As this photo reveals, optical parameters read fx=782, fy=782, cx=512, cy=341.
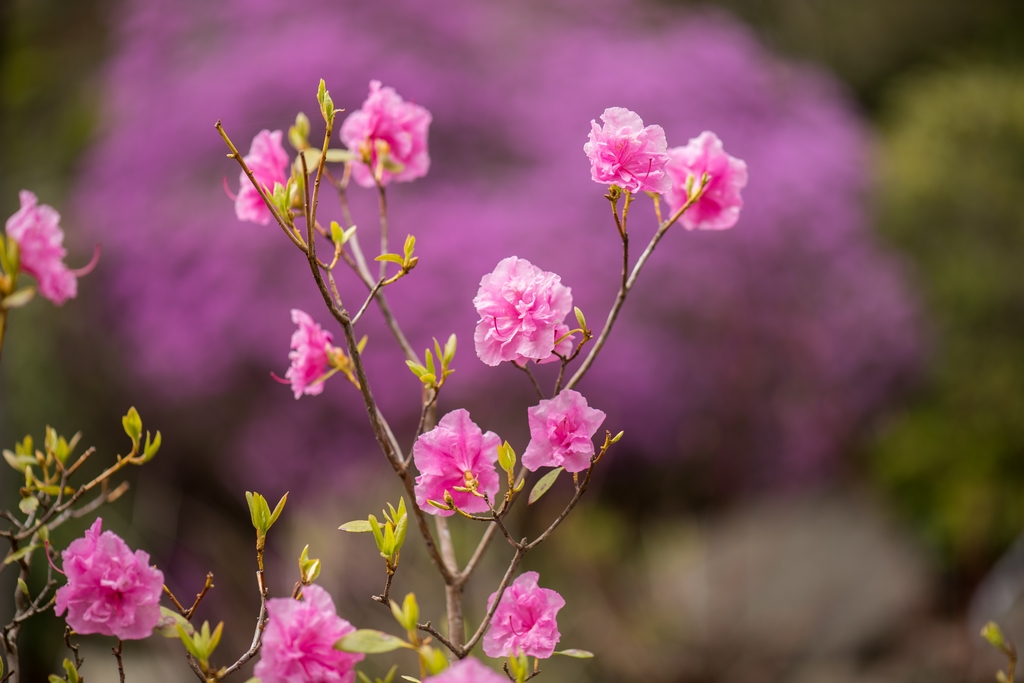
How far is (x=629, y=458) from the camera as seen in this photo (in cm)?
211

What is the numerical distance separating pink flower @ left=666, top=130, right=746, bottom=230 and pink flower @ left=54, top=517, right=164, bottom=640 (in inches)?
13.8

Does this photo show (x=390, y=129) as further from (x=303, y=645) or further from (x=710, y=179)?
(x=303, y=645)

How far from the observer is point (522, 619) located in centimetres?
40

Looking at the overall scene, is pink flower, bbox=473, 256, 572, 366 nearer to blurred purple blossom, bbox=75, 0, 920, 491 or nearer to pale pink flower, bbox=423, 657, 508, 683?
pale pink flower, bbox=423, 657, 508, 683

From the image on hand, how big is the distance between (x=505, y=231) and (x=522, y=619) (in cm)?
152

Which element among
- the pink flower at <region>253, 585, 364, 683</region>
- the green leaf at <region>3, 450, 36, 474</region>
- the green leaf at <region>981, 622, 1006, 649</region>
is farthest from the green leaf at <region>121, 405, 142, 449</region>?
the green leaf at <region>981, 622, 1006, 649</region>

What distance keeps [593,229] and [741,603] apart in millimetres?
908

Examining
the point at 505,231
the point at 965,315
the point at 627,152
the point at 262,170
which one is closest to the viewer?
the point at 627,152

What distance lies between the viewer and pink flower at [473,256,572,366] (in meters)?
0.37

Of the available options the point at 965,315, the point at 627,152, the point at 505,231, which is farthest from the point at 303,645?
the point at 965,315

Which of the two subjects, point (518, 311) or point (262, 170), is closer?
point (518, 311)

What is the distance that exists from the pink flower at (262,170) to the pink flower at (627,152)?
0.70ft

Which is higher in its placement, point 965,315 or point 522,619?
point 522,619

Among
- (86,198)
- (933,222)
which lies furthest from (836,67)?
(86,198)
